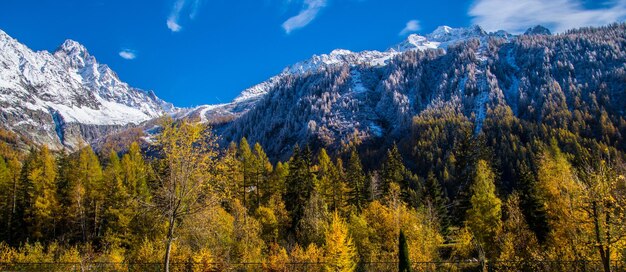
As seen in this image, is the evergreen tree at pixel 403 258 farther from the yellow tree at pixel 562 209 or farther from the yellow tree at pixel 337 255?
the yellow tree at pixel 562 209

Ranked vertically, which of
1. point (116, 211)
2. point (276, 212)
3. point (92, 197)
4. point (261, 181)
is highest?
point (261, 181)

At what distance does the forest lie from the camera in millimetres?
21141

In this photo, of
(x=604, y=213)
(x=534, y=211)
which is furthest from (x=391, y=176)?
(x=604, y=213)

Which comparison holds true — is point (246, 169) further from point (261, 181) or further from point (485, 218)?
point (485, 218)

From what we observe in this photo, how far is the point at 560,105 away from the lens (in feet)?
612

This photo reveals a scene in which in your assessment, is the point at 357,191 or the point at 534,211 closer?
the point at 534,211

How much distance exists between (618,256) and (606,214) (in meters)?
6.26

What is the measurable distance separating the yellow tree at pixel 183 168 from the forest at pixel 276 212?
71mm

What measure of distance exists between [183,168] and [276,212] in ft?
118

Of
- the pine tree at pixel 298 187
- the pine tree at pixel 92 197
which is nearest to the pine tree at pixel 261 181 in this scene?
the pine tree at pixel 298 187

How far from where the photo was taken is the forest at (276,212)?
21.1 m

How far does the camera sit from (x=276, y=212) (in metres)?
55.0

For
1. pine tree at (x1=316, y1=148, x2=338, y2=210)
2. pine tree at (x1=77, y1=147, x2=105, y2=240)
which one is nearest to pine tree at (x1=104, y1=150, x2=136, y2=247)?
pine tree at (x1=77, y1=147, x2=105, y2=240)

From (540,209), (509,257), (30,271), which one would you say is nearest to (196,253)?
(30,271)
